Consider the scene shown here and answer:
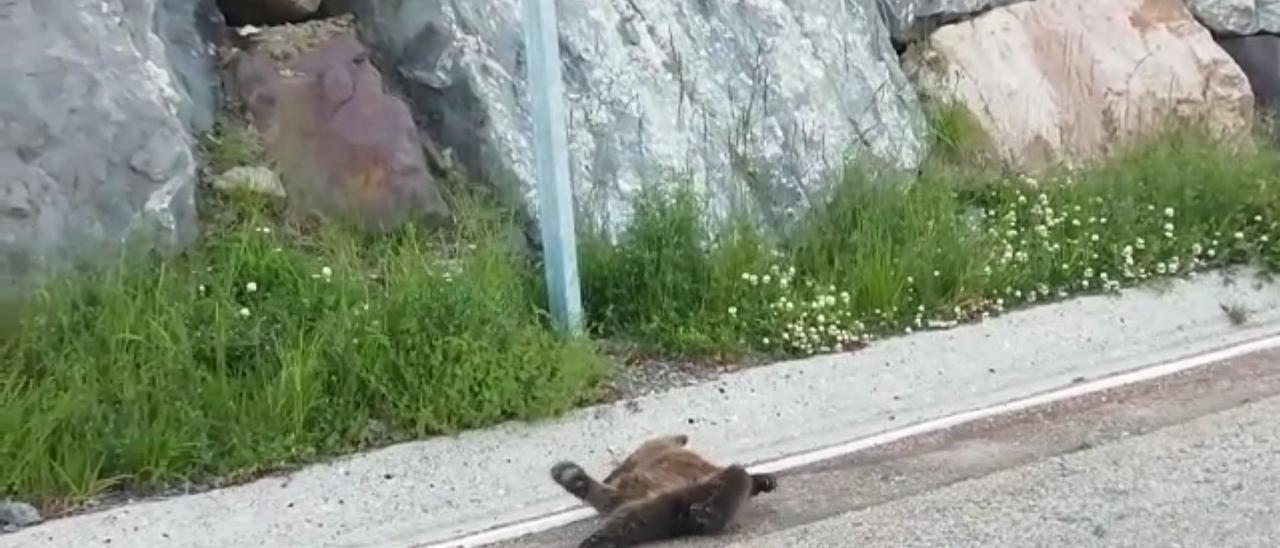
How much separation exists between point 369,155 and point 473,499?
2.31 meters

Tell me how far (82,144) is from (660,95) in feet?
8.81

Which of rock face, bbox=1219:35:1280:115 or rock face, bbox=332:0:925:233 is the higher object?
rock face, bbox=332:0:925:233

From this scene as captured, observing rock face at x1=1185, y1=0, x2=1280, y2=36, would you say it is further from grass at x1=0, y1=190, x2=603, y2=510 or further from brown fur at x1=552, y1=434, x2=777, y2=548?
brown fur at x1=552, y1=434, x2=777, y2=548

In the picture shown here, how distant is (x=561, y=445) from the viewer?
259 inches

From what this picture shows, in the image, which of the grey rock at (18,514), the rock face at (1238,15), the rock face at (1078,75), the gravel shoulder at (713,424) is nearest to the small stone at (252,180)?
the gravel shoulder at (713,424)

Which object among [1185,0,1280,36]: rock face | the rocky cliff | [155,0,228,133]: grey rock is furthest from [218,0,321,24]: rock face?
[1185,0,1280,36]: rock face

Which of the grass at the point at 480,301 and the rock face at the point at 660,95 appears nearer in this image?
the grass at the point at 480,301

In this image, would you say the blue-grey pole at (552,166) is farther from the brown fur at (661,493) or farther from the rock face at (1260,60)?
the rock face at (1260,60)

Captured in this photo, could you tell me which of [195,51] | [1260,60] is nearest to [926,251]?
[195,51]

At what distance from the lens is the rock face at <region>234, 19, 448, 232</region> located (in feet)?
26.0

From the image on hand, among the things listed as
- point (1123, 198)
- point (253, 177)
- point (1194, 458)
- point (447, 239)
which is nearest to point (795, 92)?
point (1123, 198)

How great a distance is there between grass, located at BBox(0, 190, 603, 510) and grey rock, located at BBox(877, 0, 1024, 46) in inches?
147

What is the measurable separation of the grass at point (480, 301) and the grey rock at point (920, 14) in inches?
43.1

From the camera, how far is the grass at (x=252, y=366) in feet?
20.4
